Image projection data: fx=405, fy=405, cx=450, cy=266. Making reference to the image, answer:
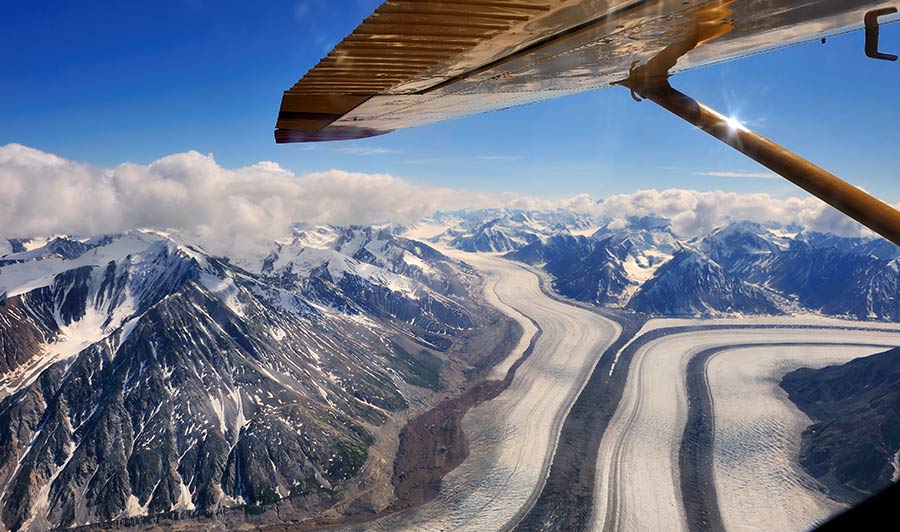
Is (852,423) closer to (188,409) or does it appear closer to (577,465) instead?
(577,465)

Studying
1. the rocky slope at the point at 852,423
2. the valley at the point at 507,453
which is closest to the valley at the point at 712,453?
the rocky slope at the point at 852,423

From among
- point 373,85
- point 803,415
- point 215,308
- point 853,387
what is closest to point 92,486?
point 215,308

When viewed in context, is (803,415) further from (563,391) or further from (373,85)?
(373,85)

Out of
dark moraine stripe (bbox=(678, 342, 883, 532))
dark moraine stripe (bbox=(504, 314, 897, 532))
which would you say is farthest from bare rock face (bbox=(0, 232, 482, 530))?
dark moraine stripe (bbox=(678, 342, 883, 532))

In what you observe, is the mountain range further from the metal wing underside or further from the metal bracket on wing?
the metal bracket on wing

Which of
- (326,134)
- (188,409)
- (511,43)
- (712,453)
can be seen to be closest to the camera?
(511,43)

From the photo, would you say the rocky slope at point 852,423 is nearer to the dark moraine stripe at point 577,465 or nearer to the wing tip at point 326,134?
the dark moraine stripe at point 577,465

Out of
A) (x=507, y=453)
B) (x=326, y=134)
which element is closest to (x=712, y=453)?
(x=507, y=453)
